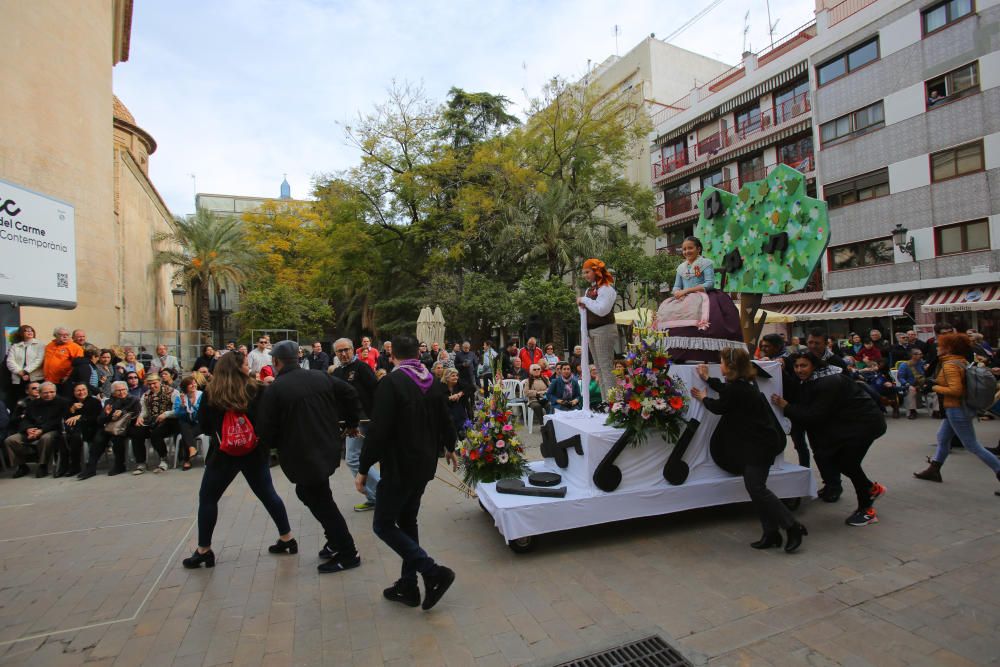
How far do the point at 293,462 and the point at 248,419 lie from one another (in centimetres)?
70

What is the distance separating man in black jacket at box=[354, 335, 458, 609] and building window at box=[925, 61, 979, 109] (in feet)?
75.3

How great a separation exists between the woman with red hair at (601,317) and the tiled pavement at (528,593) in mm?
1550

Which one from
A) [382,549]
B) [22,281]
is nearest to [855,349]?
[382,549]

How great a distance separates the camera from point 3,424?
745 centimetres

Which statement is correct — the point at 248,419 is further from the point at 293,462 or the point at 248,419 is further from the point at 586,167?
the point at 586,167

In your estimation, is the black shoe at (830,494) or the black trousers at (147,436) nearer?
the black shoe at (830,494)

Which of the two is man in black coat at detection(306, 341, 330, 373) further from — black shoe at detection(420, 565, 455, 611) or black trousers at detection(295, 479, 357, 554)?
black shoe at detection(420, 565, 455, 611)

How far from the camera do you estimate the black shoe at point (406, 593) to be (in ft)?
11.6

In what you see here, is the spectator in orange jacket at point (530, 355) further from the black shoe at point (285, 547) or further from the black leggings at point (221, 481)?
the black leggings at point (221, 481)

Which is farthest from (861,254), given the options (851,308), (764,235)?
(764,235)

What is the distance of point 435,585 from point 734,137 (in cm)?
2760

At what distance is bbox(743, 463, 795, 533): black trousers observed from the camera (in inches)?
165

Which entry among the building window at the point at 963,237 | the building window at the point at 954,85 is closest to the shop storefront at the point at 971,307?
the building window at the point at 963,237

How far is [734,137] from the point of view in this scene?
25719 millimetres
